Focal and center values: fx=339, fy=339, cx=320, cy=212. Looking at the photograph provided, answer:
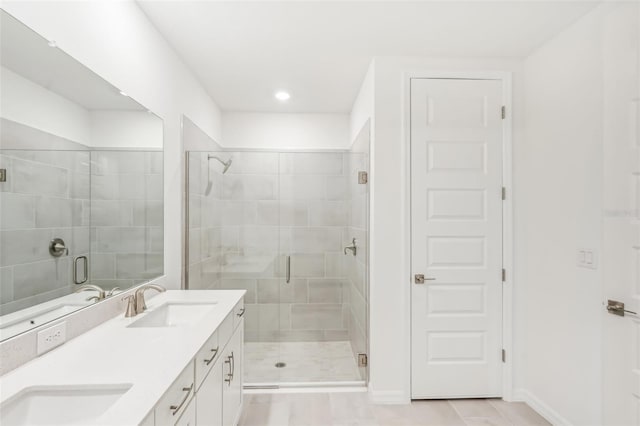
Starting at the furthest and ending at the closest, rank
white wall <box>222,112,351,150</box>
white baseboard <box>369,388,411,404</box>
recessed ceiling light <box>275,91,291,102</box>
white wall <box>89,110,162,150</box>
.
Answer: white wall <box>222,112,351,150</box>
recessed ceiling light <box>275,91,291,102</box>
white baseboard <box>369,388,411,404</box>
white wall <box>89,110,162,150</box>

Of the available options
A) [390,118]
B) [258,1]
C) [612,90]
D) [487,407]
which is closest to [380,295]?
[487,407]

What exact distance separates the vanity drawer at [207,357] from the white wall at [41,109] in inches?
40.0

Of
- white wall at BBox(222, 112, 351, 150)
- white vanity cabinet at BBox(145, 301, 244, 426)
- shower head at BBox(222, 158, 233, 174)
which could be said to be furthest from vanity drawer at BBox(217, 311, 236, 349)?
white wall at BBox(222, 112, 351, 150)

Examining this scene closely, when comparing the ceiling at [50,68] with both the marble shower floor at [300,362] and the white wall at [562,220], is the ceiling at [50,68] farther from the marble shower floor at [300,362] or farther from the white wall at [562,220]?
the white wall at [562,220]

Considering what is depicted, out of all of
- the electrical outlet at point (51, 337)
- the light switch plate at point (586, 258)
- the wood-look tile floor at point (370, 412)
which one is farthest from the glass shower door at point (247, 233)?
the light switch plate at point (586, 258)

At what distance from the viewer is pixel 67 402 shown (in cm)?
96

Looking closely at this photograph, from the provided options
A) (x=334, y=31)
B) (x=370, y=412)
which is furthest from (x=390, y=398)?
(x=334, y=31)

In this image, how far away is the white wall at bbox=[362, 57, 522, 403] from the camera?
244 cm

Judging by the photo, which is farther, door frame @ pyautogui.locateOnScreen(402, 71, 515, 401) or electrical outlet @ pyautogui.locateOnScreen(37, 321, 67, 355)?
door frame @ pyautogui.locateOnScreen(402, 71, 515, 401)

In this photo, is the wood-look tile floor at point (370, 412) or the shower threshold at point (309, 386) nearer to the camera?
the wood-look tile floor at point (370, 412)

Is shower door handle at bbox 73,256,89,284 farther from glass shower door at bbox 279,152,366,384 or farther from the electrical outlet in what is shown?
glass shower door at bbox 279,152,366,384

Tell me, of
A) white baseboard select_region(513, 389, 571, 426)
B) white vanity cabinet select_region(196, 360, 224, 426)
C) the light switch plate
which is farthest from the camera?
white baseboard select_region(513, 389, 571, 426)

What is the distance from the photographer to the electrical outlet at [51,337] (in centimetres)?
121

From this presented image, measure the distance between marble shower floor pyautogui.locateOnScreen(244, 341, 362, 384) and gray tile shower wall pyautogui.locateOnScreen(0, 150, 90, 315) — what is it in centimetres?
179
